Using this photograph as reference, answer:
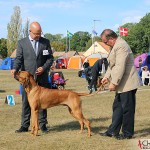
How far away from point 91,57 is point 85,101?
29643 millimetres

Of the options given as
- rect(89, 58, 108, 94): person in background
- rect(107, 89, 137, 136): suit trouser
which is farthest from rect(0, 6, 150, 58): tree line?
rect(107, 89, 137, 136): suit trouser

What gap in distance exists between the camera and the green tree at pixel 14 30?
256 ft

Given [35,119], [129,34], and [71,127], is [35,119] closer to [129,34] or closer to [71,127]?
[71,127]

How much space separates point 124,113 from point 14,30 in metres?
74.4

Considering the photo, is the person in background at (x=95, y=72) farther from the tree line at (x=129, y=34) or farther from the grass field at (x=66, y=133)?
the tree line at (x=129, y=34)

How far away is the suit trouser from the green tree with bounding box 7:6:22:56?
239 feet

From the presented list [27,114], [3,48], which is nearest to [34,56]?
[27,114]

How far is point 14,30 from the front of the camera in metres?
78.4

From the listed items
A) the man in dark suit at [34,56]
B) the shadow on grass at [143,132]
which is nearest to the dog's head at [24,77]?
the man in dark suit at [34,56]

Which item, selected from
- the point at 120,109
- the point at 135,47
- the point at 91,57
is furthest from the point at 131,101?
the point at 135,47

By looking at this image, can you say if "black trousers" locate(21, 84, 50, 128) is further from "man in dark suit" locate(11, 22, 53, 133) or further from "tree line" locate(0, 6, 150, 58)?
"tree line" locate(0, 6, 150, 58)

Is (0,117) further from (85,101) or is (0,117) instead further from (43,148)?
(85,101)

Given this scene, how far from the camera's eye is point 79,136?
20.6 feet

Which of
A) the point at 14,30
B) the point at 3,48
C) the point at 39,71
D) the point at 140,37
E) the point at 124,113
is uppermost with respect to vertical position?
the point at 14,30
